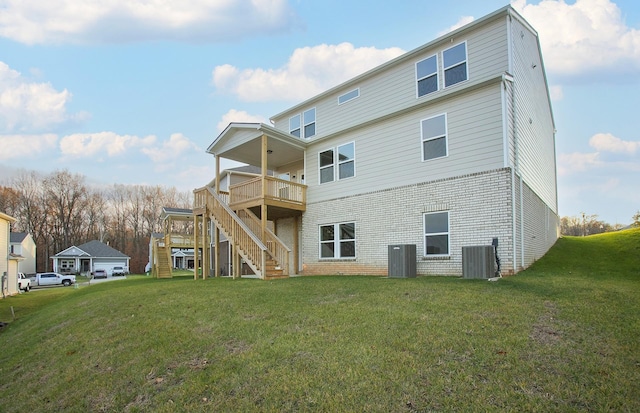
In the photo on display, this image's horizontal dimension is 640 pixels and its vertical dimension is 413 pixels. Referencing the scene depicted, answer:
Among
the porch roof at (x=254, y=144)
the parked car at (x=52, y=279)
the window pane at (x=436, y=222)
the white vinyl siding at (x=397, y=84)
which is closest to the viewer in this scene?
the white vinyl siding at (x=397, y=84)

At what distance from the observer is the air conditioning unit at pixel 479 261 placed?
9141mm

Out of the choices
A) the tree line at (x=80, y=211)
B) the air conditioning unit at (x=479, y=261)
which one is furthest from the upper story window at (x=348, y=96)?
the tree line at (x=80, y=211)

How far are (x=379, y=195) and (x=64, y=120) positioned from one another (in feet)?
94.2

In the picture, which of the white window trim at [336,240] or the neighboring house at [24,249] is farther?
the neighboring house at [24,249]

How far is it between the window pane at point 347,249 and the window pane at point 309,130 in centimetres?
538

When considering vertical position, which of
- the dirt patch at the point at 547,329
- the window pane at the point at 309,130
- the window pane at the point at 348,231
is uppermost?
the window pane at the point at 309,130

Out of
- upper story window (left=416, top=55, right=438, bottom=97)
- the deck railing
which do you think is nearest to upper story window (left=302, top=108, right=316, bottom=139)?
the deck railing

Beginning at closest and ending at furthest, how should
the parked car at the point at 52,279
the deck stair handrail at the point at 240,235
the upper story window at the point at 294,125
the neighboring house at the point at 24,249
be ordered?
1. the deck stair handrail at the point at 240,235
2. the upper story window at the point at 294,125
3. the parked car at the point at 52,279
4. the neighboring house at the point at 24,249

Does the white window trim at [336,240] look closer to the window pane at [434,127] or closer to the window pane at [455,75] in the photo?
the window pane at [434,127]

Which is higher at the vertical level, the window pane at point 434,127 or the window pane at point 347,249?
the window pane at point 434,127

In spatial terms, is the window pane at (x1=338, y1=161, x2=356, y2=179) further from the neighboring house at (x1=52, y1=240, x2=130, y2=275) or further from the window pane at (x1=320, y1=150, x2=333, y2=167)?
the neighboring house at (x1=52, y1=240, x2=130, y2=275)

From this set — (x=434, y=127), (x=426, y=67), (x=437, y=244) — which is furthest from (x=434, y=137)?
(x=437, y=244)

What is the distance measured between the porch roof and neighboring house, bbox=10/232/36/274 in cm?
3677

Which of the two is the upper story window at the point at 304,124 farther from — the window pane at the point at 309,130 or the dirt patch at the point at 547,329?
the dirt patch at the point at 547,329
